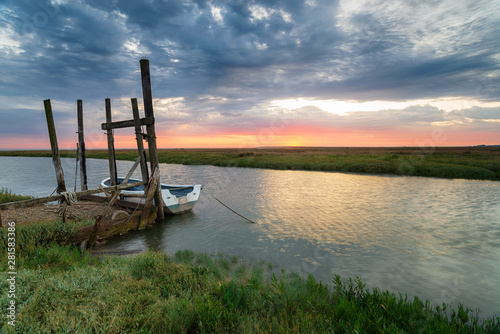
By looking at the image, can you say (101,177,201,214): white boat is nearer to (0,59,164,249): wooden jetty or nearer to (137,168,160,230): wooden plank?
(0,59,164,249): wooden jetty

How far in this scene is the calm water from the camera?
6725 mm

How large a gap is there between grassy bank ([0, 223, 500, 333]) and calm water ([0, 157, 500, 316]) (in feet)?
5.85

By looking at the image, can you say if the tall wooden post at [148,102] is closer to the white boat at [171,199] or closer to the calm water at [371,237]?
the white boat at [171,199]

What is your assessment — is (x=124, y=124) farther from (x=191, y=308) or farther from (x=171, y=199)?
(x=191, y=308)

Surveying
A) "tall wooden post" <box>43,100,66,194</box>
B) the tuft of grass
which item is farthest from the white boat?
the tuft of grass

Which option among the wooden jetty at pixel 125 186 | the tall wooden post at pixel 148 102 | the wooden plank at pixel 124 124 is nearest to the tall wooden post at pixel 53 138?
the wooden jetty at pixel 125 186

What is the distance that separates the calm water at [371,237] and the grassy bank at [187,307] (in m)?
1.78

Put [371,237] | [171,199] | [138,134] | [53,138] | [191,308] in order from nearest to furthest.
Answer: [191,308] < [371,237] < [53,138] < [138,134] < [171,199]

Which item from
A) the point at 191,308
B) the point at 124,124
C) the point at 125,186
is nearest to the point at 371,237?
the point at 191,308

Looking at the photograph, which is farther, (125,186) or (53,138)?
(125,186)

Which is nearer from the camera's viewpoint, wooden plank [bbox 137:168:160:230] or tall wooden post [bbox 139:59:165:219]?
wooden plank [bbox 137:168:160:230]

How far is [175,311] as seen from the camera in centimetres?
391

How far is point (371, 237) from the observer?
9.98m

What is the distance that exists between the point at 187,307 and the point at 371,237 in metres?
8.55
